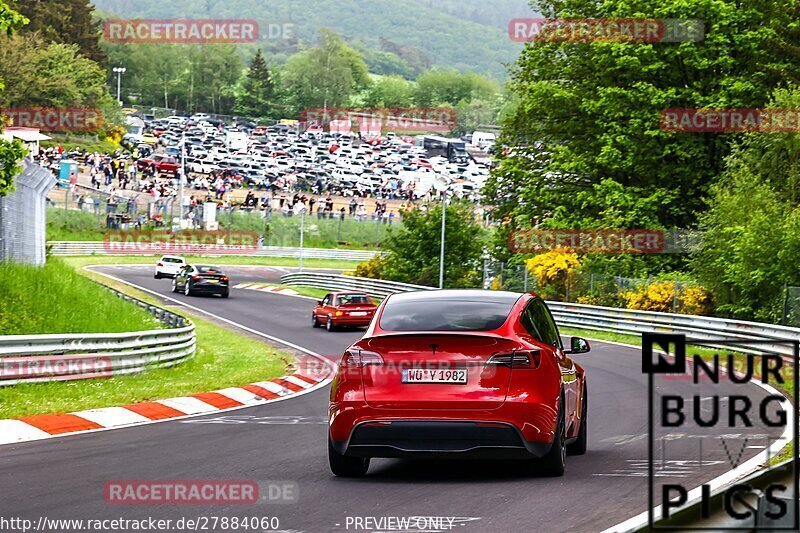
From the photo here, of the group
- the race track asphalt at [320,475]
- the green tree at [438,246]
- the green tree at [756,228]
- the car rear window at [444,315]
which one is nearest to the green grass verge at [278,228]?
the green tree at [438,246]

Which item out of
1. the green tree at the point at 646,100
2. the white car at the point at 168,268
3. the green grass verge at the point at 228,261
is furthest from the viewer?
the green grass verge at the point at 228,261

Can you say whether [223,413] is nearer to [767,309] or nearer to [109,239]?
[767,309]

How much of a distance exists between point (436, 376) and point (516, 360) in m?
0.63

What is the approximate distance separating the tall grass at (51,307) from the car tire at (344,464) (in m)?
12.3

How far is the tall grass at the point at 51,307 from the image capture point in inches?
882

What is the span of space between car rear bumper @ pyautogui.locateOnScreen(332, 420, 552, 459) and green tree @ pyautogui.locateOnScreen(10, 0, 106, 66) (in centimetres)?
14523

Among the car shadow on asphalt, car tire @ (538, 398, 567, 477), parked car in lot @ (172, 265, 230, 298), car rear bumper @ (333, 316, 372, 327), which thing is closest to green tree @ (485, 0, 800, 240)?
car rear bumper @ (333, 316, 372, 327)

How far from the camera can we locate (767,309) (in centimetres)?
3591

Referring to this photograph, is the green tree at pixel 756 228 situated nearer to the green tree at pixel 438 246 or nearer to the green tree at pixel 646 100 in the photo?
the green tree at pixel 646 100

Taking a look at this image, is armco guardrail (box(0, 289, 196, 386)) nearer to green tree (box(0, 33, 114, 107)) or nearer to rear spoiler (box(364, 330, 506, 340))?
rear spoiler (box(364, 330, 506, 340))

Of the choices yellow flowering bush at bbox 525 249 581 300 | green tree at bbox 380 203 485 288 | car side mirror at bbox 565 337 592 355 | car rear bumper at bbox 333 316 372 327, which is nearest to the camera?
car side mirror at bbox 565 337 592 355

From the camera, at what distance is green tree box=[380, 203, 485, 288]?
176 ft

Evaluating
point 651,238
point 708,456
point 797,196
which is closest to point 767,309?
point 797,196

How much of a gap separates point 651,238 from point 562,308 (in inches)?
222
